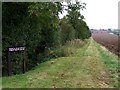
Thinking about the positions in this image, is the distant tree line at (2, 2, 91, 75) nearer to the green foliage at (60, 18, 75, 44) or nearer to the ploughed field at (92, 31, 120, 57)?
the green foliage at (60, 18, 75, 44)

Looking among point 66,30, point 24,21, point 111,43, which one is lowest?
point 111,43

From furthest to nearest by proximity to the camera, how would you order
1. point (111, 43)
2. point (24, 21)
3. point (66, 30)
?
point (111, 43) < point (66, 30) < point (24, 21)

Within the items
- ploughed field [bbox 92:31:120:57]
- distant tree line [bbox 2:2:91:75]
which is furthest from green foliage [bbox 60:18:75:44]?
distant tree line [bbox 2:2:91:75]

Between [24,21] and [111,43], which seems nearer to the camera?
[24,21]

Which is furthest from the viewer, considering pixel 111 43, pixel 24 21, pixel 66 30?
pixel 111 43

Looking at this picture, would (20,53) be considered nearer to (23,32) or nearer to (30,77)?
(23,32)

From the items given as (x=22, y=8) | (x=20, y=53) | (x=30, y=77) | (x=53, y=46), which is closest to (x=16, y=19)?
(x=22, y=8)

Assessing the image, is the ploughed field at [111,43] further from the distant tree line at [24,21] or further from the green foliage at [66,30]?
the distant tree line at [24,21]

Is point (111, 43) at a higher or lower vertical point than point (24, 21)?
lower

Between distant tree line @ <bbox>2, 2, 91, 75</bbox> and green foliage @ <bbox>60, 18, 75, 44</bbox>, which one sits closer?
distant tree line @ <bbox>2, 2, 91, 75</bbox>

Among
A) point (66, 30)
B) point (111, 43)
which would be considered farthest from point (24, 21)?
point (111, 43)

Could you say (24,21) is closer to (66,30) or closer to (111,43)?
(66,30)

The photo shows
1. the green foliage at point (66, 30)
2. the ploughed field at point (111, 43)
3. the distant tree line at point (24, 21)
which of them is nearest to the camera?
the distant tree line at point (24, 21)

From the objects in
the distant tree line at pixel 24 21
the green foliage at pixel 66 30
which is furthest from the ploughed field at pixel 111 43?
the distant tree line at pixel 24 21
